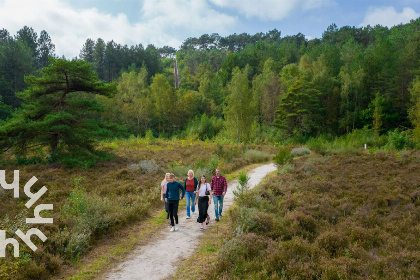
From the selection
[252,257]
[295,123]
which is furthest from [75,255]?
[295,123]

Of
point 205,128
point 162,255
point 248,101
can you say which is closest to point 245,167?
point 162,255

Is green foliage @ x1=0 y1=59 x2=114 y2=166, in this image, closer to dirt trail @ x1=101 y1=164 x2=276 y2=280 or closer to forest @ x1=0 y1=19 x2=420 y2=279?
forest @ x1=0 y1=19 x2=420 y2=279

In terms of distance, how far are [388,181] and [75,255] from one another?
41.1 ft

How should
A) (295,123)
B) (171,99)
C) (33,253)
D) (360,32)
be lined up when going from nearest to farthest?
(33,253) < (295,123) < (171,99) < (360,32)

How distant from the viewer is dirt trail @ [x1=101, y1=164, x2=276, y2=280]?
6.17 m

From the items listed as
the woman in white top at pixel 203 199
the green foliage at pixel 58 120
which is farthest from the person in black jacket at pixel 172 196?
the green foliage at pixel 58 120

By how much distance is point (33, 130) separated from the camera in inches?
631

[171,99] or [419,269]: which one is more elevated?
[171,99]

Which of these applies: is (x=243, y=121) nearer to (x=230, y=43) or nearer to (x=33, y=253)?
(x=33, y=253)

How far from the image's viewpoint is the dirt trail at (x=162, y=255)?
20.2ft

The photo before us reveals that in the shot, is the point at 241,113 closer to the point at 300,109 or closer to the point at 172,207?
the point at 300,109

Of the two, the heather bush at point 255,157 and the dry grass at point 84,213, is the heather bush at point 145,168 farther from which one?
the heather bush at point 255,157

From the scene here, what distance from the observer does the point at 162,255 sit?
7070 millimetres

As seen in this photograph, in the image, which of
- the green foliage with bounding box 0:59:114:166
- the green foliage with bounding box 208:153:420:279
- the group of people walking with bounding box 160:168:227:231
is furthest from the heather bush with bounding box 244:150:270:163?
the group of people walking with bounding box 160:168:227:231
